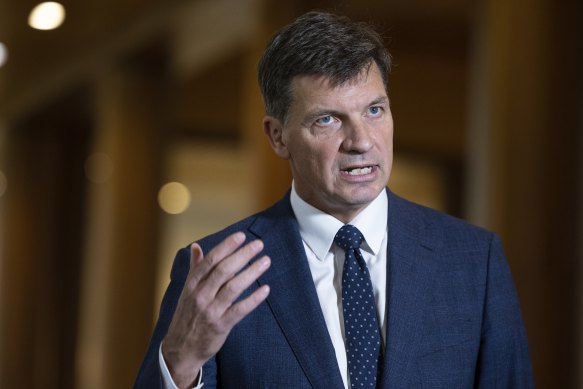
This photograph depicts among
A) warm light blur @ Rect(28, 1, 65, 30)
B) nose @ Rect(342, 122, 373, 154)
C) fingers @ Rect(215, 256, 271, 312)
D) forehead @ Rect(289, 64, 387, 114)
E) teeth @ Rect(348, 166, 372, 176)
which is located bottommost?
fingers @ Rect(215, 256, 271, 312)

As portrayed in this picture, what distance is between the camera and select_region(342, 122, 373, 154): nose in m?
1.88

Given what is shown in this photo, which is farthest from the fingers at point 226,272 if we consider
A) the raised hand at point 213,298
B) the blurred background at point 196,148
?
the blurred background at point 196,148

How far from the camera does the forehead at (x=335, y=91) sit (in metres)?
1.89

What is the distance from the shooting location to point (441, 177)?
11.9 metres

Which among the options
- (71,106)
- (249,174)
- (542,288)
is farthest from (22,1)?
(542,288)

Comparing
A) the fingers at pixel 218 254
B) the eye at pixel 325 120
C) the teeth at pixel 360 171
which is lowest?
the fingers at pixel 218 254

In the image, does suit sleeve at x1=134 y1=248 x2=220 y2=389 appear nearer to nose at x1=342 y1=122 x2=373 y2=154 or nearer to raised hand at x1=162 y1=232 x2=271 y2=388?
raised hand at x1=162 y1=232 x2=271 y2=388

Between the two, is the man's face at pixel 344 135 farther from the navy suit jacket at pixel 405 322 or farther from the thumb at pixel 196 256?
the thumb at pixel 196 256

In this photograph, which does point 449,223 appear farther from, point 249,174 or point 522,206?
point 249,174

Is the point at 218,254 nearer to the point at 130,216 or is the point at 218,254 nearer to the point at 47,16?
the point at 47,16

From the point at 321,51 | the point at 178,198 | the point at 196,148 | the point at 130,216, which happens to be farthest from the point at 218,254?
the point at 178,198

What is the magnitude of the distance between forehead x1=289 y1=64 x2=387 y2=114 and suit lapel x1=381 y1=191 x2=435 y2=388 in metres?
0.31

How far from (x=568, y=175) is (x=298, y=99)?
2.44m

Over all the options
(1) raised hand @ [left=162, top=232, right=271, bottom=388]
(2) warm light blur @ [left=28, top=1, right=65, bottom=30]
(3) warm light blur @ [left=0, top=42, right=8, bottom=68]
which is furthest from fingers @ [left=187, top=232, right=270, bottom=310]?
(3) warm light blur @ [left=0, top=42, right=8, bottom=68]
